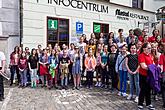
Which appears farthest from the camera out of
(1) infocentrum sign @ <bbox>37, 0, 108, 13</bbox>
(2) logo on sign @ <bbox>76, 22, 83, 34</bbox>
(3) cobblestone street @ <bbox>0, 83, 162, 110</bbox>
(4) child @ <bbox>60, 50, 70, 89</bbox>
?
(2) logo on sign @ <bbox>76, 22, 83, 34</bbox>

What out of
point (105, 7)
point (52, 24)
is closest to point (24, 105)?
point (52, 24)

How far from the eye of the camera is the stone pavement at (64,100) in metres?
7.90

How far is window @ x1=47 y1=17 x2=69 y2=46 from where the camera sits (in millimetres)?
14688

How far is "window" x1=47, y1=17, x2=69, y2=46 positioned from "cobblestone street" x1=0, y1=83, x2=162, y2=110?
461cm

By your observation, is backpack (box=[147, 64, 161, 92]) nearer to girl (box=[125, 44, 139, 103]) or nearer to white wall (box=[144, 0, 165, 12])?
girl (box=[125, 44, 139, 103])

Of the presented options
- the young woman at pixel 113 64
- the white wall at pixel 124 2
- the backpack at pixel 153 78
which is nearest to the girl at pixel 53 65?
the young woman at pixel 113 64

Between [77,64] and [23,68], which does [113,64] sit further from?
[23,68]

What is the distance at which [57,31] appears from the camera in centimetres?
1509

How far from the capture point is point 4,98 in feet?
30.2

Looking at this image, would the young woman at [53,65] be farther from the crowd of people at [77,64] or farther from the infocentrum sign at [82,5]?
the infocentrum sign at [82,5]

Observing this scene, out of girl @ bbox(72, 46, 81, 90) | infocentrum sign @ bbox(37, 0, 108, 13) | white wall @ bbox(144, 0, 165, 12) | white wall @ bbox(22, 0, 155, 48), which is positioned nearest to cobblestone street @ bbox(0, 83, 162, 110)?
girl @ bbox(72, 46, 81, 90)

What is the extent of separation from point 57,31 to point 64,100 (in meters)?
6.84

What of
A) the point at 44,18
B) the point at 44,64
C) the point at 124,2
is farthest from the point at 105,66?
the point at 124,2

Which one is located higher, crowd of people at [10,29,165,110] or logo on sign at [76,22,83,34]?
logo on sign at [76,22,83,34]
